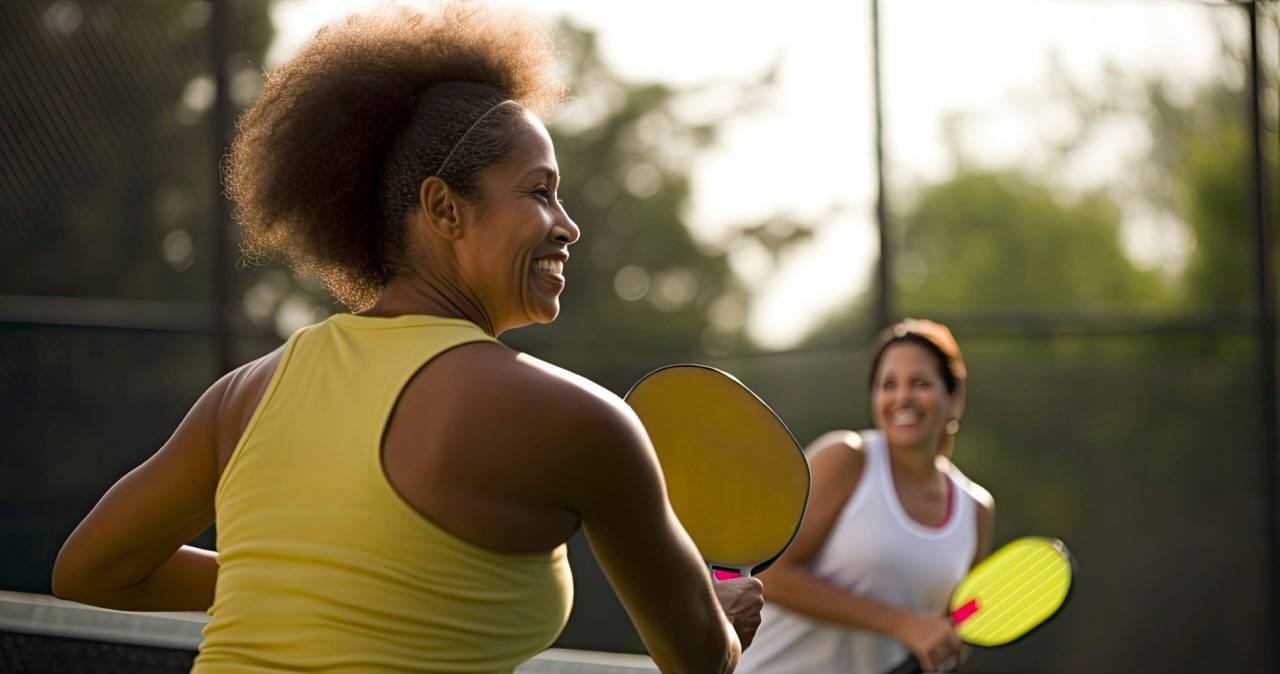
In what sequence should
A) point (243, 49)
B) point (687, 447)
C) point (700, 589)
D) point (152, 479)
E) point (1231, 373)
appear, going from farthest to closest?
point (1231, 373), point (243, 49), point (687, 447), point (152, 479), point (700, 589)

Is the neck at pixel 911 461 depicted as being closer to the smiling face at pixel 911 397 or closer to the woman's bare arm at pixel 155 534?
the smiling face at pixel 911 397

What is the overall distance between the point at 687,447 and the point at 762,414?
0.12 m

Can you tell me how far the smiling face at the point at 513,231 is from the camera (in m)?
1.78

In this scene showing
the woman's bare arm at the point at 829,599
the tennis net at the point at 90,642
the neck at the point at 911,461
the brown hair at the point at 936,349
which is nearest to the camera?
the tennis net at the point at 90,642

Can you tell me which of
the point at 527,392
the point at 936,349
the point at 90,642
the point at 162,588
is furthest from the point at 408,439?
the point at 936,349

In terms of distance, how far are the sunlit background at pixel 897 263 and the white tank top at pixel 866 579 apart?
101 inches

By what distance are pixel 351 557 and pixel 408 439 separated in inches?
4.9

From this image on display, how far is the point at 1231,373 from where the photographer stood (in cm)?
675

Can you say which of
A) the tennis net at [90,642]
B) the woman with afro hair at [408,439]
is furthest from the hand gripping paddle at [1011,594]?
the woman with afro hair at [408,439]

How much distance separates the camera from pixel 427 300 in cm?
176

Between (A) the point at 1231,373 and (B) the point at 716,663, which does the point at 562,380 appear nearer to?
(B) the point at 716,663

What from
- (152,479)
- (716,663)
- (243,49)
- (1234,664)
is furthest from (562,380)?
(1234,664)

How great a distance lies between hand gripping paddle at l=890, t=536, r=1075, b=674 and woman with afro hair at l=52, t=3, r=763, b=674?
6.89ft

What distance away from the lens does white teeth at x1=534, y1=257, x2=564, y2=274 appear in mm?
1816
